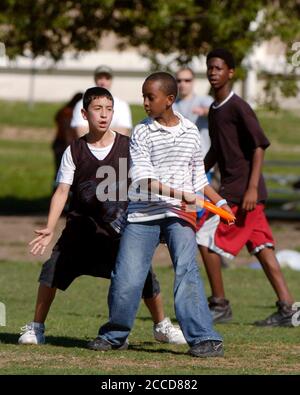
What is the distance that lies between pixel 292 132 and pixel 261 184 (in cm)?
2869

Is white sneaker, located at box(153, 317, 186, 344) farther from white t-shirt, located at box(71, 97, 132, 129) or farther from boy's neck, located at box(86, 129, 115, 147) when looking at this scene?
white t-shirt, located at box(71, 97, 132, 129)

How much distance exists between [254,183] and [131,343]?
2042 mm

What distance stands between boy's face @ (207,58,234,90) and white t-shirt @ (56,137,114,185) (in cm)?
208

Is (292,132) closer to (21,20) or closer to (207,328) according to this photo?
(21,20)

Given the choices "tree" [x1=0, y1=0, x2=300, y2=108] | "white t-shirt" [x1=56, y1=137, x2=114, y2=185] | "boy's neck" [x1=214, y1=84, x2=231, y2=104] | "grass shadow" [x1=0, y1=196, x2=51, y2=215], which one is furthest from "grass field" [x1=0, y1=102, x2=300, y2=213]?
"white t-shirt" [x1=56, y1=137, x2=114, y2=185]

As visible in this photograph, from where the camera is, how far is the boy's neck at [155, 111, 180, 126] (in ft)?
26.7

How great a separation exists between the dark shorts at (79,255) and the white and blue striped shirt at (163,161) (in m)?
0.42

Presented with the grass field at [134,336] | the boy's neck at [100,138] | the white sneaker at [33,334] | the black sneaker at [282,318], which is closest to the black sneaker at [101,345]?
the grass field at [134,336]

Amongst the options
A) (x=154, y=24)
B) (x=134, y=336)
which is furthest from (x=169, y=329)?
(x=154, y=24)

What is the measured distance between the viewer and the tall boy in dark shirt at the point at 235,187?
33.6 feet

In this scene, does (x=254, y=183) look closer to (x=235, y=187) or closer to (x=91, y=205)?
(x=235, y=187)

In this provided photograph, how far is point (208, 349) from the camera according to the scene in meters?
8.05

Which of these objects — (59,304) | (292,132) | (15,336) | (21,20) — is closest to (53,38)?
(21,20)

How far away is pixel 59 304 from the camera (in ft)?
39.1
